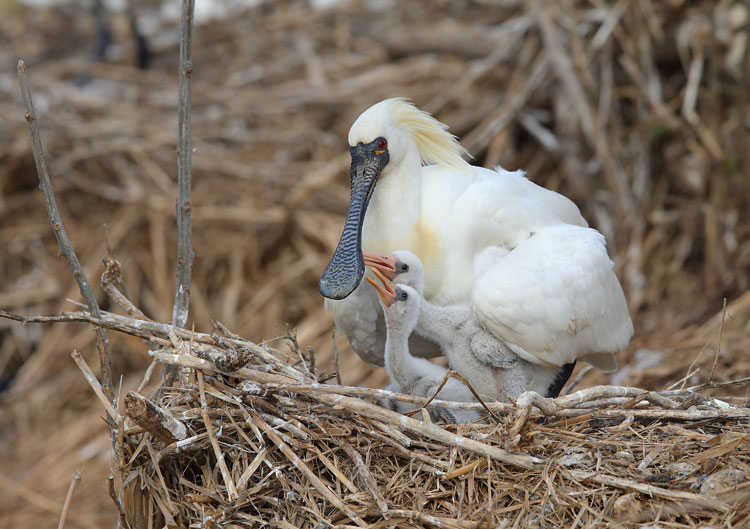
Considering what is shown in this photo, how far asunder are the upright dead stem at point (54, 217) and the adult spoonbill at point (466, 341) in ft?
3.90

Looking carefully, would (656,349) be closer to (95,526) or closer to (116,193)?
(95,526)

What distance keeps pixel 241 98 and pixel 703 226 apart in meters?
4.38

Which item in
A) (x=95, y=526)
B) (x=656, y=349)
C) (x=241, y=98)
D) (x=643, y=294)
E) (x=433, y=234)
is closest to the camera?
(x=433, y=234)

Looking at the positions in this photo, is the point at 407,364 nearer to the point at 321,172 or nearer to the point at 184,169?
the point at 184,169

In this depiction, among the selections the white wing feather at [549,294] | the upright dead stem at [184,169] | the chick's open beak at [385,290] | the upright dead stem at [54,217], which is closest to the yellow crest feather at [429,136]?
the white wing feather at [549,294]

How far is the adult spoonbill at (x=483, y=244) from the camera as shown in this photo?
3.81 meters

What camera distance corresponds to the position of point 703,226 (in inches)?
277

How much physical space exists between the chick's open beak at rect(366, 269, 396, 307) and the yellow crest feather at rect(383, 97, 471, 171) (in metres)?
0.73

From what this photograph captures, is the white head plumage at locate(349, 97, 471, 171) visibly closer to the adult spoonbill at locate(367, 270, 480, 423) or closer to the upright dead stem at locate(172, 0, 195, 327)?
the adult spoonbill at locate(367, 270, 480, 423)

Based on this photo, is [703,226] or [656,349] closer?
[656,349]

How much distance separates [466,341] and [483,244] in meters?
0.44

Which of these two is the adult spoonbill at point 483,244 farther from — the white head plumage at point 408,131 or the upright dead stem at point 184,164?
the upright dead stem at point 184,164

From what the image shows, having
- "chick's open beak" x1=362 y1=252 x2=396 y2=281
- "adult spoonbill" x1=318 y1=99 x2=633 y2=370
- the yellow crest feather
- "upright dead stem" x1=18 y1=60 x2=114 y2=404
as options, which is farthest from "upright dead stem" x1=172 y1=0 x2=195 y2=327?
the yellow crest feather

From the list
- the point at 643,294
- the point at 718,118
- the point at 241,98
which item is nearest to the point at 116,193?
the point at 241,98
